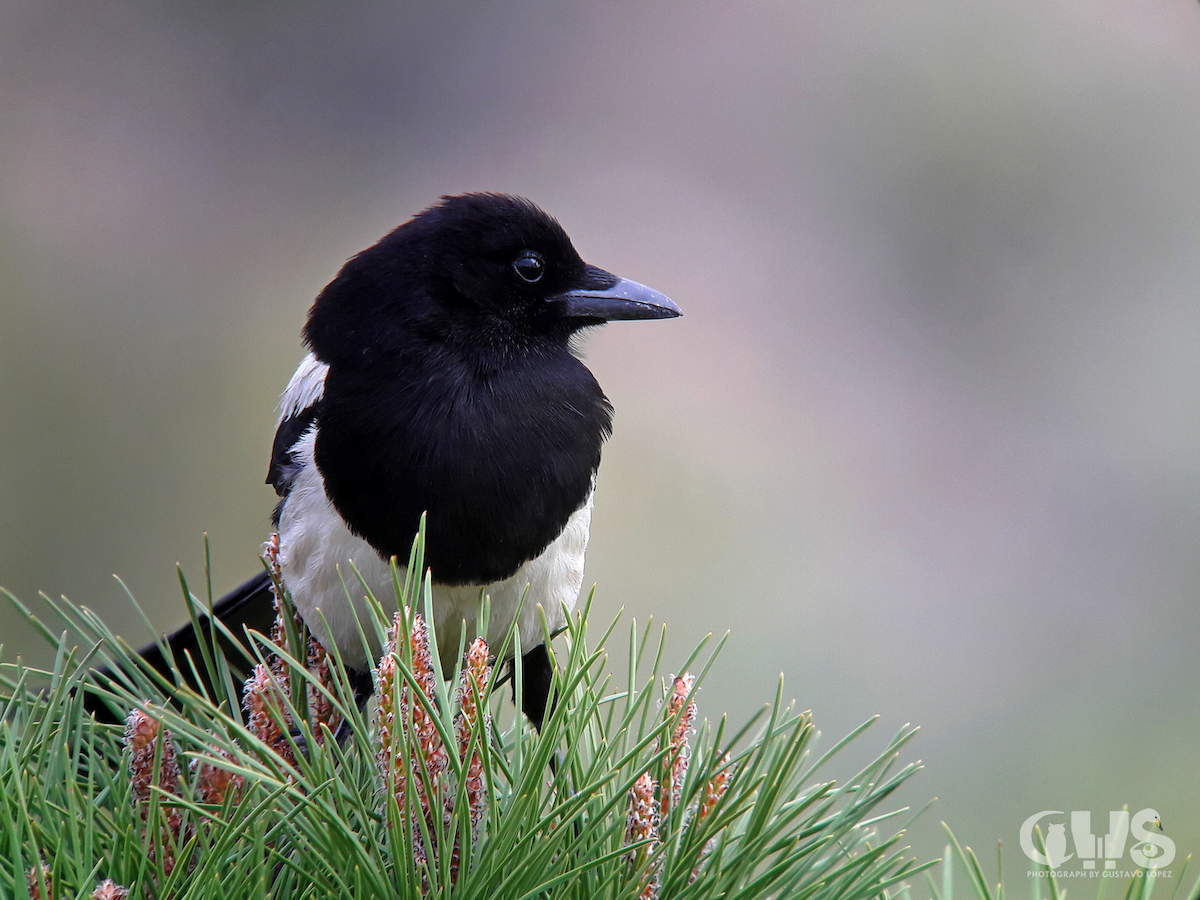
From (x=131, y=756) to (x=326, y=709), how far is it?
0.08 m


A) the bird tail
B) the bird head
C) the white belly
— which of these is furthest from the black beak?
the bird tail

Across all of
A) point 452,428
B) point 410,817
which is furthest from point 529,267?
point 410,817

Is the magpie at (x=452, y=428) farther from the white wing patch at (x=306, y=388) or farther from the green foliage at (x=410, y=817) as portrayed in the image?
the green foliage at (x=410, y=817)

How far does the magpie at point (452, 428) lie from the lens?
1.86ft

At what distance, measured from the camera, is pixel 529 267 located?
679 mm

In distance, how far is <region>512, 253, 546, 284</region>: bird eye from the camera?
676mm

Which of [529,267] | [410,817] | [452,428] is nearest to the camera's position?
[410,817]

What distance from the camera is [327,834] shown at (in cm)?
27

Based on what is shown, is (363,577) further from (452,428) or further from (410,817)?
(410,817)

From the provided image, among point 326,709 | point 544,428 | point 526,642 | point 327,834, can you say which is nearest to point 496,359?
point 544,428

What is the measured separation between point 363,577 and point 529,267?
0.23m

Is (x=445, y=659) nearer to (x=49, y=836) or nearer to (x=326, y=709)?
(x=326, y=709)

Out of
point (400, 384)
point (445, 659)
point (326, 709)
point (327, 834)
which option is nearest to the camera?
point (327, 834)

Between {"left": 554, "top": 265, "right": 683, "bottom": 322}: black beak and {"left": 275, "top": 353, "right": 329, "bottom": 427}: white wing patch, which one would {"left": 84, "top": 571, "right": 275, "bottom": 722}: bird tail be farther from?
{"left": 554, "top": 265, "right": 683, "bottom": 322}: black beak
